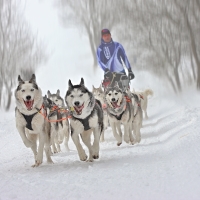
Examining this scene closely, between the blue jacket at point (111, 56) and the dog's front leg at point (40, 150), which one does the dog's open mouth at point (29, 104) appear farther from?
the blue jacket at point (111, 56)

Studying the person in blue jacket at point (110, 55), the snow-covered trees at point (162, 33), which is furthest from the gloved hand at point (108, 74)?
the snow-covered trees at point (162, 33)

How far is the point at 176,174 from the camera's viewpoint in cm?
294

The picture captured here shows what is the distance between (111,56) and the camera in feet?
22.7

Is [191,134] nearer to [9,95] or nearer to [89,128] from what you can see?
[89,128]

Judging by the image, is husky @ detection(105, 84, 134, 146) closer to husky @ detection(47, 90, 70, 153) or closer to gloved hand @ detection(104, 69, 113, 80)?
husky @ detection(47, 90, 70, 153)

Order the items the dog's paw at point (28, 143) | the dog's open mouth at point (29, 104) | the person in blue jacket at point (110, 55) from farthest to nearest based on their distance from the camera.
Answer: the person in blue jacket at point (110, 55)
the dog's paw at point (28, 143)
the dog's open mouth at point (29, 104)

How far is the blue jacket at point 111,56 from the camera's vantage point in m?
6.94

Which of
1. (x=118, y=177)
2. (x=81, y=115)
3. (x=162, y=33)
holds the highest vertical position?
(x=162, y=33)

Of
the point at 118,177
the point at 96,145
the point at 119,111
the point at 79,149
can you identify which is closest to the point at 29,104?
the point at 79,149

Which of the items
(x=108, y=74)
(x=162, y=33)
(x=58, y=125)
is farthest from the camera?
(x=162, y=33)

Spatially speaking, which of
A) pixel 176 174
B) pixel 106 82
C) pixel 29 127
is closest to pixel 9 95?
pixel 106 82

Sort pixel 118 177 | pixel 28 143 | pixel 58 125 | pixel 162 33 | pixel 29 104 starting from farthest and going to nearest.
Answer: pixel 162 33 < pixel 58 125 < pixel 28 143 < pixel 29 104 < pixel 118 177

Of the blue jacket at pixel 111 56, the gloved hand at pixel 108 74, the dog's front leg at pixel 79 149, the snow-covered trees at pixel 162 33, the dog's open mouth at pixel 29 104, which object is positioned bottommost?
the dog's front leg at pixel 79 149

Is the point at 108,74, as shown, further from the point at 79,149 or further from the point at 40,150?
the point at 40,150
